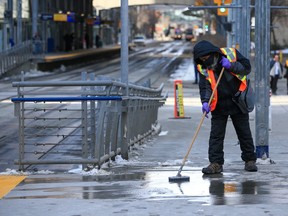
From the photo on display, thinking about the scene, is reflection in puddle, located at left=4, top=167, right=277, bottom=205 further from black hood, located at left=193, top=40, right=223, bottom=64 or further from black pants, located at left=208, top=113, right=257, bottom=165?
black hood, located at left=193, top=40, right=223, bottom=64

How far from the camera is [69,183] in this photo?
34.0ft

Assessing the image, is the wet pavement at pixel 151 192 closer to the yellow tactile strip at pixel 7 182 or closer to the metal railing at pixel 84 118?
the yellow tactile strip at pixel 7 182

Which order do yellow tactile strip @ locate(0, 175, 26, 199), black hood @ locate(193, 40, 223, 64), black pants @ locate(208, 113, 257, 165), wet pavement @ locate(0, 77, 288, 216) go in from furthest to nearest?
black pants @ locate(208, 113, 257, 165) → black hood @ locate(193, 40, 223, 64) → yellow tactile strip @ locate(0, 175, 26, 199) → wet pavement @ locate(0, 77, 288, 216)

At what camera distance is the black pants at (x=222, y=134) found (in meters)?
11.1

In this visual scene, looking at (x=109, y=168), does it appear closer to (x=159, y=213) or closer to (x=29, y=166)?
(x=29, y=166)

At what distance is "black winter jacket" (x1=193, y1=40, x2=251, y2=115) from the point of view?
10797mm

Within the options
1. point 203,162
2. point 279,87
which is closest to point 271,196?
point 203,162

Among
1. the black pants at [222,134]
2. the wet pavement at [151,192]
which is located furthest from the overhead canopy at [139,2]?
the black pants at [222,134]

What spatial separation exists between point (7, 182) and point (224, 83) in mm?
2856

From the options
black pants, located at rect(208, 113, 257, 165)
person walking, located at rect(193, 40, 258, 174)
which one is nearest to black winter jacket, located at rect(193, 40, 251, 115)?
person walking, located at rect(193, 40, 258, 174)

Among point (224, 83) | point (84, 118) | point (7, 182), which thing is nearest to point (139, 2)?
point (84, 118)

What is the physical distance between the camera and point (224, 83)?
11.0 metres

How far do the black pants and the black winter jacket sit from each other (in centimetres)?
12

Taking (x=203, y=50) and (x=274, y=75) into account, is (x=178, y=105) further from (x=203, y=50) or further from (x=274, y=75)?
(x=203, y=50)
